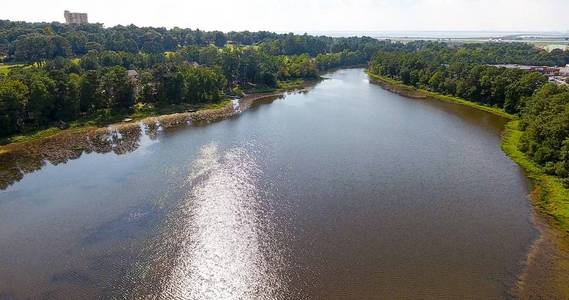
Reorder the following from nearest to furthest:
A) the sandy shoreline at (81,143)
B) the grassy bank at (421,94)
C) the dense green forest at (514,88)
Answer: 1. the dense green forest at (514,88)
2. the sandy shoreline at (81,143)
3. the grassy bank at (421,94)

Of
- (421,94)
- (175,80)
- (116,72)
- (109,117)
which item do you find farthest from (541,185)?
(116,72)

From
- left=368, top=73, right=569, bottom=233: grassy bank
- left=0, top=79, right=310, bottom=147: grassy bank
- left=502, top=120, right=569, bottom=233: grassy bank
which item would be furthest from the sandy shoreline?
left=502, top=120, right=569, bottom=233: grassy bank

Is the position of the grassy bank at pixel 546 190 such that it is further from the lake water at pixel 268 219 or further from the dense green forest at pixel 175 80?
the lake water at pixel 268 219

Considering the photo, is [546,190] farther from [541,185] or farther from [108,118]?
[108,118]

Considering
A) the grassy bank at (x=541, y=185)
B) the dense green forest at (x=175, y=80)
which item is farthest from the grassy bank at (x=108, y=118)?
the grassy bank at (x=541, y=185)

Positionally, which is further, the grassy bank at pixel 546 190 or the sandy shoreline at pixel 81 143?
the sandy shoreline at pixel 81 143
